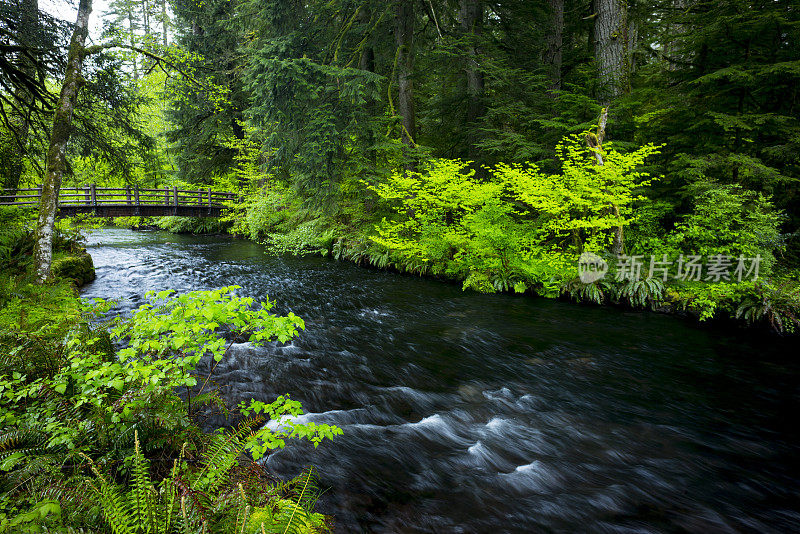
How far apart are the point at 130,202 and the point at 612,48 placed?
21.0 meters

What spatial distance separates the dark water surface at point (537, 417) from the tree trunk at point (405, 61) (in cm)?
695

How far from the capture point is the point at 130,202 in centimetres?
1778

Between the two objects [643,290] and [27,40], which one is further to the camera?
[643,290]

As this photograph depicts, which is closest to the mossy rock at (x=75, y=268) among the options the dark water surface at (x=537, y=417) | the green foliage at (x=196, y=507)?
the dark water surface at (x=537, y=417)

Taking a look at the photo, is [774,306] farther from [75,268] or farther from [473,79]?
[75,268]

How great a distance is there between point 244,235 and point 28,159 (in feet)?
44.7

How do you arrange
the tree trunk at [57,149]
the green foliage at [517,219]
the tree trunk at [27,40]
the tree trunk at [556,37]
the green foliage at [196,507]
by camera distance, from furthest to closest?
the tree trunk at [556,37] → the green foliage at [517,219] → the tree trunk at [27,40] → the tree trunk at [57,149] → the green foliage at [196,507]

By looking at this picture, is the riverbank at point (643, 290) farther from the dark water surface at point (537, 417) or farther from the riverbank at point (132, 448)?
the riverbank at point (132, 448)

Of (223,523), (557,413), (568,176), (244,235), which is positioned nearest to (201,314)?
(223,523)

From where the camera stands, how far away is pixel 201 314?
284cm

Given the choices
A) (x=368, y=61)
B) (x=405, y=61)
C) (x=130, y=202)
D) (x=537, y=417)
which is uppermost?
(x=368, y=61)

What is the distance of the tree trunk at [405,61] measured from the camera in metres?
11.9

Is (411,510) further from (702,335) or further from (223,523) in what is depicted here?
(702,335)

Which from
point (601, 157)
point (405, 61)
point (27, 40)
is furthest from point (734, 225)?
point (27, 40)
